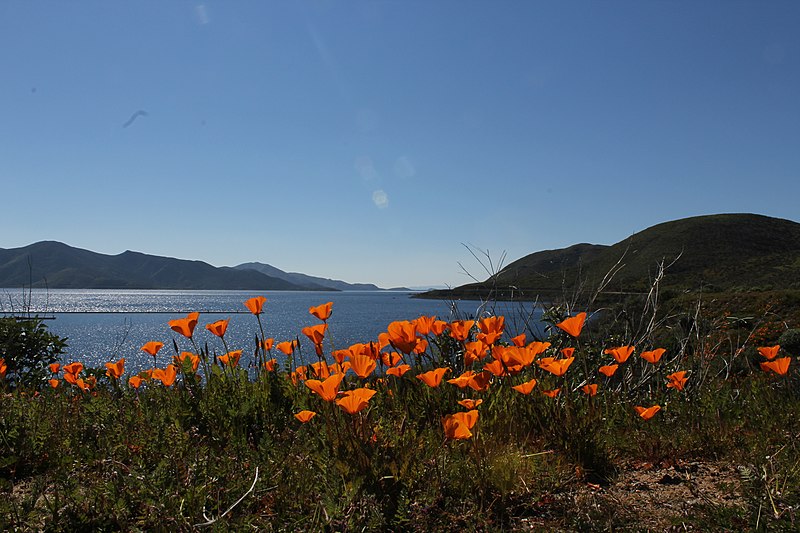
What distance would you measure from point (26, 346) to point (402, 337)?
19.6 ft

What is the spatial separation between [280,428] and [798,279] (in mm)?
54493

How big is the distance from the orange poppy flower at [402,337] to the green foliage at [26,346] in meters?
5.25

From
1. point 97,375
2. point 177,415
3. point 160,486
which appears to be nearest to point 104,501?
point 160,486

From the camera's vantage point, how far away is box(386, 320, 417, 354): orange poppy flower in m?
2.67

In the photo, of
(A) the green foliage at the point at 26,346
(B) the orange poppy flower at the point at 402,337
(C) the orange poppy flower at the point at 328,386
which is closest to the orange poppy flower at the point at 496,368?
(B) the orange poppy flower at the point at 402,337

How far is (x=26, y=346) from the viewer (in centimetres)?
620

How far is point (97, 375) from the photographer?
16.0 feet

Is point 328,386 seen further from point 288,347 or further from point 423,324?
point 288,347

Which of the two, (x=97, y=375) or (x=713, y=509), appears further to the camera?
(x=97, y=375)

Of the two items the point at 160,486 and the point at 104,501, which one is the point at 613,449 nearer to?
the point at 160,486

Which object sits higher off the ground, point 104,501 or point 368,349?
point 368,349

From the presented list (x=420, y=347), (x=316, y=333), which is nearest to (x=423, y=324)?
(x=420, y=347)

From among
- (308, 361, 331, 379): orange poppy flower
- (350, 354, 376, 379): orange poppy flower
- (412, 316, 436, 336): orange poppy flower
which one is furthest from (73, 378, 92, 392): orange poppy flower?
(412, 316, 436, 336): orange poppy flower

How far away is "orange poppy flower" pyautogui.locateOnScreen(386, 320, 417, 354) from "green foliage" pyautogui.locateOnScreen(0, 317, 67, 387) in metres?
5.25
